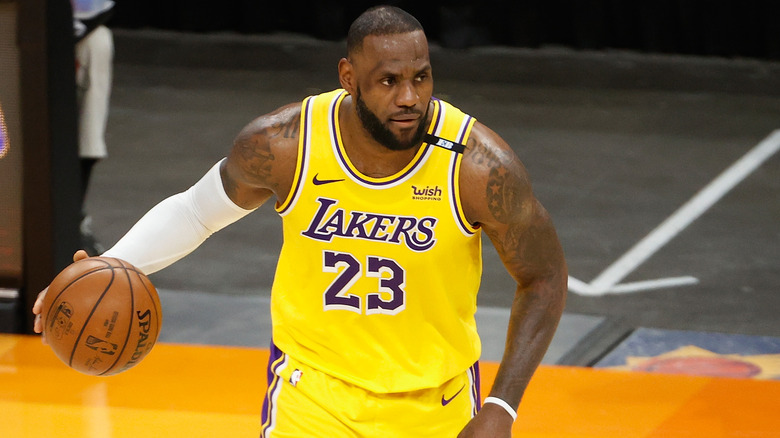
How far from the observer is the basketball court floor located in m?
4.53

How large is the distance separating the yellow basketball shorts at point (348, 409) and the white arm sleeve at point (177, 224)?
0.44 metres

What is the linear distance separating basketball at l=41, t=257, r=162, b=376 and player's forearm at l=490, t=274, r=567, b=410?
985 mm

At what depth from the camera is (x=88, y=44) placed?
6.10 metres

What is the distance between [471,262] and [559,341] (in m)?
2.33

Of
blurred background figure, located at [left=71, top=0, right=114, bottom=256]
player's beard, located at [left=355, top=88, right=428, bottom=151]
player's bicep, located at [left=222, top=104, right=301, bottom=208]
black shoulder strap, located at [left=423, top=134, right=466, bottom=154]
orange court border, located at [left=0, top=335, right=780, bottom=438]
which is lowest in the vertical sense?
orange court border, located at [left=0, top=335, right=780, bottom=438]

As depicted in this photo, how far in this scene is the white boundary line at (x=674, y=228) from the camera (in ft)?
21.1

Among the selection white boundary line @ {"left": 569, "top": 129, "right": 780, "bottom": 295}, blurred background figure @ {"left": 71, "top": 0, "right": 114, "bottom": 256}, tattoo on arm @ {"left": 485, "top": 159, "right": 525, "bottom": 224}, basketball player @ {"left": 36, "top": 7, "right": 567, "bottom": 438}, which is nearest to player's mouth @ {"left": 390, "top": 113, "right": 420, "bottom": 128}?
basketball player @ {"left": 36, "top": 7, "right": 567, "bottom": 438}

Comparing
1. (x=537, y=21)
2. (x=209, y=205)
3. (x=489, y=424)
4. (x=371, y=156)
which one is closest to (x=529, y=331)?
(x=489, y=424)

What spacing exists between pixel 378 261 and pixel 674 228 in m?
4.83

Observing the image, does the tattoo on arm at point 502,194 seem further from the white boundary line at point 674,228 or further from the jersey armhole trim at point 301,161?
the white boundary line at point 674,228

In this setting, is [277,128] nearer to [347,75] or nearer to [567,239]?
[347,75]

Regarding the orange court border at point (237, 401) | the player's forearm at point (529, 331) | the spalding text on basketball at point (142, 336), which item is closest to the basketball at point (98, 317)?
the spalding text on basketball at point (142, 336)

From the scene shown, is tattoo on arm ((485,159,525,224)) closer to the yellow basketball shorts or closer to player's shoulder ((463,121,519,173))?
player's shoulder ((463,121,519,173))

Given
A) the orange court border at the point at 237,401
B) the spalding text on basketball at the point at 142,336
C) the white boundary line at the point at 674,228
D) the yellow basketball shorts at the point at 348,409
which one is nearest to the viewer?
the yellow basketball shorts at the point at 348,409
